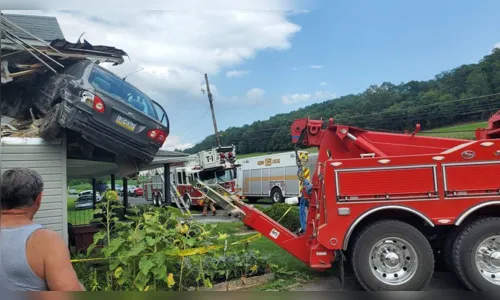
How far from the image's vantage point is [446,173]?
13.9 ft

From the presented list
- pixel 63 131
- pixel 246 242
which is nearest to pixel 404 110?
pixel 246 242

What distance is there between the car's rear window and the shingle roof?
2.14ft

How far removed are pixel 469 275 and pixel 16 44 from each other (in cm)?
545

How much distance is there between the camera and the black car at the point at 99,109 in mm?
4848

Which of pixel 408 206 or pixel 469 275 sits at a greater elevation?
pixel 408 206

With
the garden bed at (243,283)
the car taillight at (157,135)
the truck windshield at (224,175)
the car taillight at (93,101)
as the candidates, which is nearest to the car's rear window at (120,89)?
the car taillight at (93,101)

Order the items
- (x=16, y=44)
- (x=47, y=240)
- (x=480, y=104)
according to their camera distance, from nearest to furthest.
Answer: (x=47, y=240) < (x=480, y=104) < (x=16, y=44)

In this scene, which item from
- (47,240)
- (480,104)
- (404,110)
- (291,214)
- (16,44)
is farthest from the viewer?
(291,214)

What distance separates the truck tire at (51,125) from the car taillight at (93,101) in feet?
1.04

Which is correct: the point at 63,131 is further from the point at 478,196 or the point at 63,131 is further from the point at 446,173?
the point at 478,196

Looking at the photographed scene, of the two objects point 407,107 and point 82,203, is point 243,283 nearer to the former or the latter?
point 407,107

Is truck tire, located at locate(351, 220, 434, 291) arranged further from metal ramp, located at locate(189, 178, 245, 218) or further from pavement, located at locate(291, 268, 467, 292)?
metal ramp, located at locate(189, 178, 245, 218)

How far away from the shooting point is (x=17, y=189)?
6.36 ft

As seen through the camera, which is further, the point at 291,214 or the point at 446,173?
the point at 291,214
